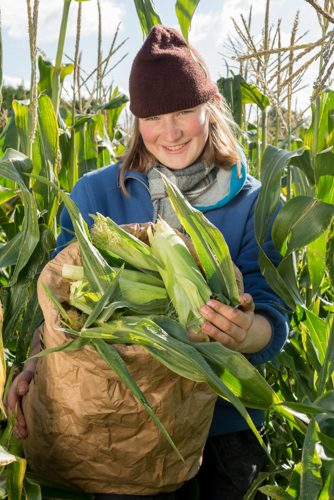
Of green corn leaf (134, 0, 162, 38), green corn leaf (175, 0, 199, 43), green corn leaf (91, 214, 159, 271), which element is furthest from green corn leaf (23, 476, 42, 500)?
green corn leaf (134, 0, 162, 38)

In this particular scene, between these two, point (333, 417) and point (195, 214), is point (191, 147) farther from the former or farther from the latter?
point (333, 417)

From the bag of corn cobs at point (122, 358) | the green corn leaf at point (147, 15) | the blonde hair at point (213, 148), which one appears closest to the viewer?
the bag of corn cobs at point (122, 358)

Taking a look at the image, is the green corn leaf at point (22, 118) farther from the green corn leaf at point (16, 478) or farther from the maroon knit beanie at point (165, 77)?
the green corn leaf at point (16, 478)

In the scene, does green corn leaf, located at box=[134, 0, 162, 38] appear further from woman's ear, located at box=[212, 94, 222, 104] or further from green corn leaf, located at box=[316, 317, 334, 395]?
green corn leaf, located at box=[316, 317, 334, 395]

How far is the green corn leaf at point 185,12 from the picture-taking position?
145 centimetres

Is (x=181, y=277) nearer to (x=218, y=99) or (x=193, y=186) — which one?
(x=193, y=186)

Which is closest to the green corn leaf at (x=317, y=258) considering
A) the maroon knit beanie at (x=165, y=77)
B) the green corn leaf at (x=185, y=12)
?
the maroon knit beanie at (x=165, y=77)

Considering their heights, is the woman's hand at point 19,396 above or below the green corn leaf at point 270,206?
below

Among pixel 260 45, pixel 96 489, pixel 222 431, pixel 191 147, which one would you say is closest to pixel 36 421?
pixel 96 489

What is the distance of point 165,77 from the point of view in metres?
1.67

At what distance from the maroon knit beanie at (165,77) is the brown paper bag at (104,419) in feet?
1.62

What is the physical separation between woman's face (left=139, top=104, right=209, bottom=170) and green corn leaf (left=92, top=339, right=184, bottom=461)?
25.4 inches

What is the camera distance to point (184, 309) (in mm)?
1276

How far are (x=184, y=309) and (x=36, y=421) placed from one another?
1.26ft
